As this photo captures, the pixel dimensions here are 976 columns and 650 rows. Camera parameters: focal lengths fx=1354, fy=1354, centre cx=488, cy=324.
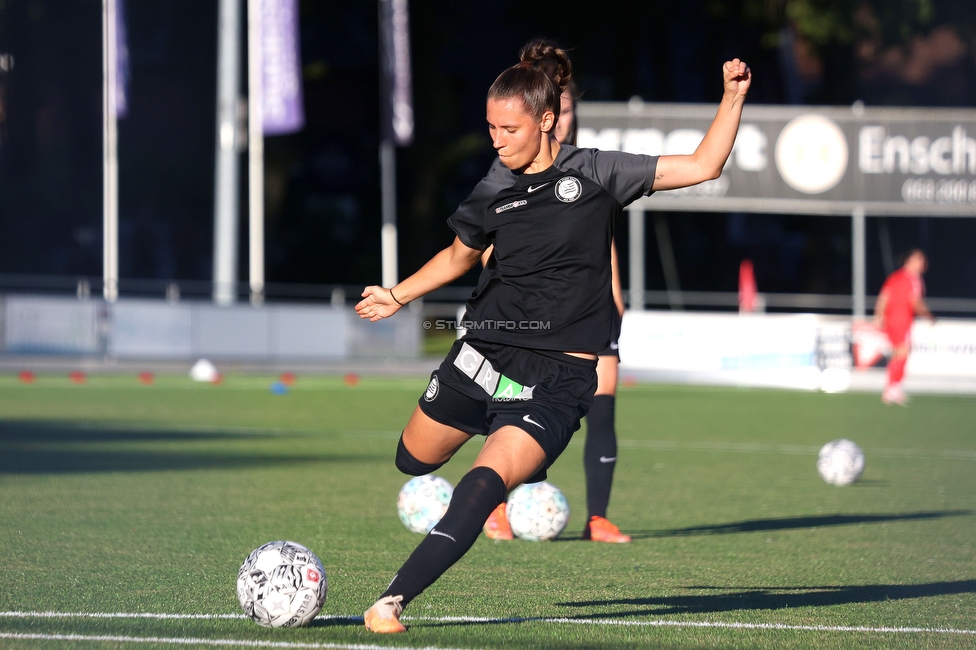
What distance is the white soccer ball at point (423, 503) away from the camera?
7.29 metres

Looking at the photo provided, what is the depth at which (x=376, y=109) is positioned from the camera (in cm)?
4862

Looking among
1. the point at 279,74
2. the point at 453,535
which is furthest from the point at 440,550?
the point at 279,74

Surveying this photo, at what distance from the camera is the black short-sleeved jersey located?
15.9ft

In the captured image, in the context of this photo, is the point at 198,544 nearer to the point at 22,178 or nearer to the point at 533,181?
the point at 533,181

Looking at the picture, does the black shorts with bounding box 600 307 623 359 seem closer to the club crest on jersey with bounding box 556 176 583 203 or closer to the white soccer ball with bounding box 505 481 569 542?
the white soccer ball with bounding box 505 481 569 542

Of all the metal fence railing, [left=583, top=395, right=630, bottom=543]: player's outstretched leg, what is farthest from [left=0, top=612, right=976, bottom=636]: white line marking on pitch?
the metal fence railing

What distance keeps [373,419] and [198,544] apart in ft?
28.4

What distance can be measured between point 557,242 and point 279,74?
23.7 metres

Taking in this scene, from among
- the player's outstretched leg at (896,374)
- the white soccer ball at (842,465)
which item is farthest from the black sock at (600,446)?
the player's outstretched leg at (896,374)

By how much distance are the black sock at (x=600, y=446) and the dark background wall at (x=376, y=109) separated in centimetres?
2997

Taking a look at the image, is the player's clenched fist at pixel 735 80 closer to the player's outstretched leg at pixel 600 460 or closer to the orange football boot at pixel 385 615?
the orange football boot at pixel 385 615

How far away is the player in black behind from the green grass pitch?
77cm

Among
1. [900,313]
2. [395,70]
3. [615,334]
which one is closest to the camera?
[615,334]

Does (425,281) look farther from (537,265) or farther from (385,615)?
(385,615)
